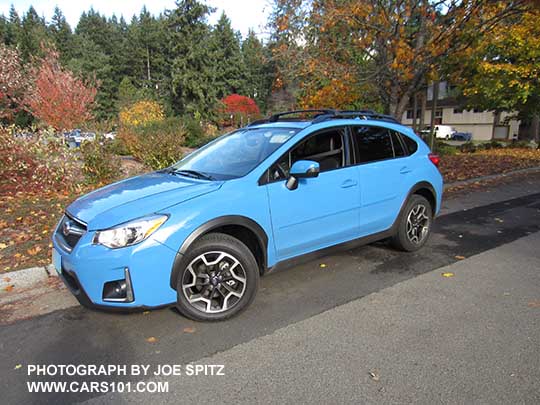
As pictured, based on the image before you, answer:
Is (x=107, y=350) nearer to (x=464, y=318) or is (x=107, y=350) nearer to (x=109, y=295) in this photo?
(x=109, y=295)

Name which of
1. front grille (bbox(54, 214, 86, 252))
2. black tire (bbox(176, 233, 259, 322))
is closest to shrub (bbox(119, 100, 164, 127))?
front grille (bbox(54, 214, 86, 252))

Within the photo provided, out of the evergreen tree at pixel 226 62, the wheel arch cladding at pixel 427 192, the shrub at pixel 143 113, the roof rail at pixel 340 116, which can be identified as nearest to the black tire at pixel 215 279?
the roof rail at pixel 340 116

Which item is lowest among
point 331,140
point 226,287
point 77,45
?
point 226,287

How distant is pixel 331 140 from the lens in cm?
386

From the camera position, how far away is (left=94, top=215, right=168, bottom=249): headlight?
2.73 metres

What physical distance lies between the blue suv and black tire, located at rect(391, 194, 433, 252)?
0.06 feet

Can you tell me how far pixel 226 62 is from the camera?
5225 centimetres

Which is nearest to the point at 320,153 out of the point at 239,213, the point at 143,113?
the point at 239,213

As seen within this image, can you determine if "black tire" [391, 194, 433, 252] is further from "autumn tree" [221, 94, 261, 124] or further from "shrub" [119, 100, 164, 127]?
"autumn tree" [221, 94, 261, 124]

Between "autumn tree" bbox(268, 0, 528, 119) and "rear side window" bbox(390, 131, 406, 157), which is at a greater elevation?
"autumn tree" bbox(268, 0, 528, 119)

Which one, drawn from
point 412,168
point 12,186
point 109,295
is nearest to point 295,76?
point 412,168

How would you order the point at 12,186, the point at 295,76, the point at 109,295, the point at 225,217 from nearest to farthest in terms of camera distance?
the point at 109,295 → the point at 225,217 → the point at 12,186 → the point at 295,76

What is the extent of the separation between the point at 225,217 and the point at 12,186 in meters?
7.00

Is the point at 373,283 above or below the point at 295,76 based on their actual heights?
below
